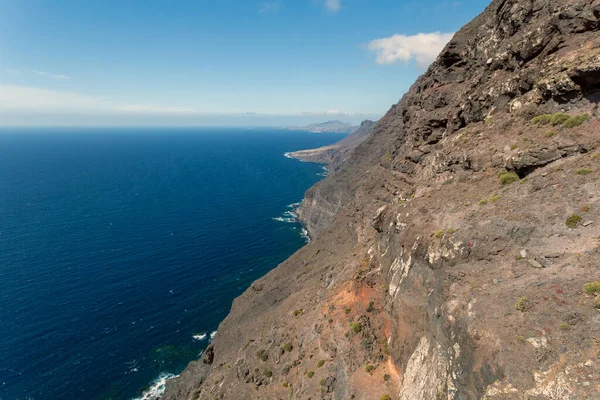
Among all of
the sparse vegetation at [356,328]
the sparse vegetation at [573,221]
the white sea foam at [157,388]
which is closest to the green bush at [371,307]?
the sparse vegetation at [356,328]

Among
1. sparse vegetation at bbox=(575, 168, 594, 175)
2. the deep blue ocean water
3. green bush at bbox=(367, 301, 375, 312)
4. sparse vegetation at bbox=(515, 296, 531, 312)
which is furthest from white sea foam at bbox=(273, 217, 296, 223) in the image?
sparse vegetation at bbox=(515, 296, 531, 312)

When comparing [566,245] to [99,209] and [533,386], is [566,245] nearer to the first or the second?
[533,386]

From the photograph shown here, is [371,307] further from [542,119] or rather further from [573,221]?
[542,119]

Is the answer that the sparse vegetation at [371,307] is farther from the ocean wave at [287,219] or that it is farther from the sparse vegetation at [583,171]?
the ocean wave at [287,219]

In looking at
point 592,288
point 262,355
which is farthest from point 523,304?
point 262,355

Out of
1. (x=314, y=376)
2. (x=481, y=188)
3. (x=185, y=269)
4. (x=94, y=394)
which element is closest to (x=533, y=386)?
(x=481, y=188)

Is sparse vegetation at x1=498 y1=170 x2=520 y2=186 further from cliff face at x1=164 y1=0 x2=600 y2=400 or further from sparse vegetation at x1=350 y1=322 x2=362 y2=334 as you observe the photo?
sparse vegetation at x1=350 y1=322 x2=362 y2=334
